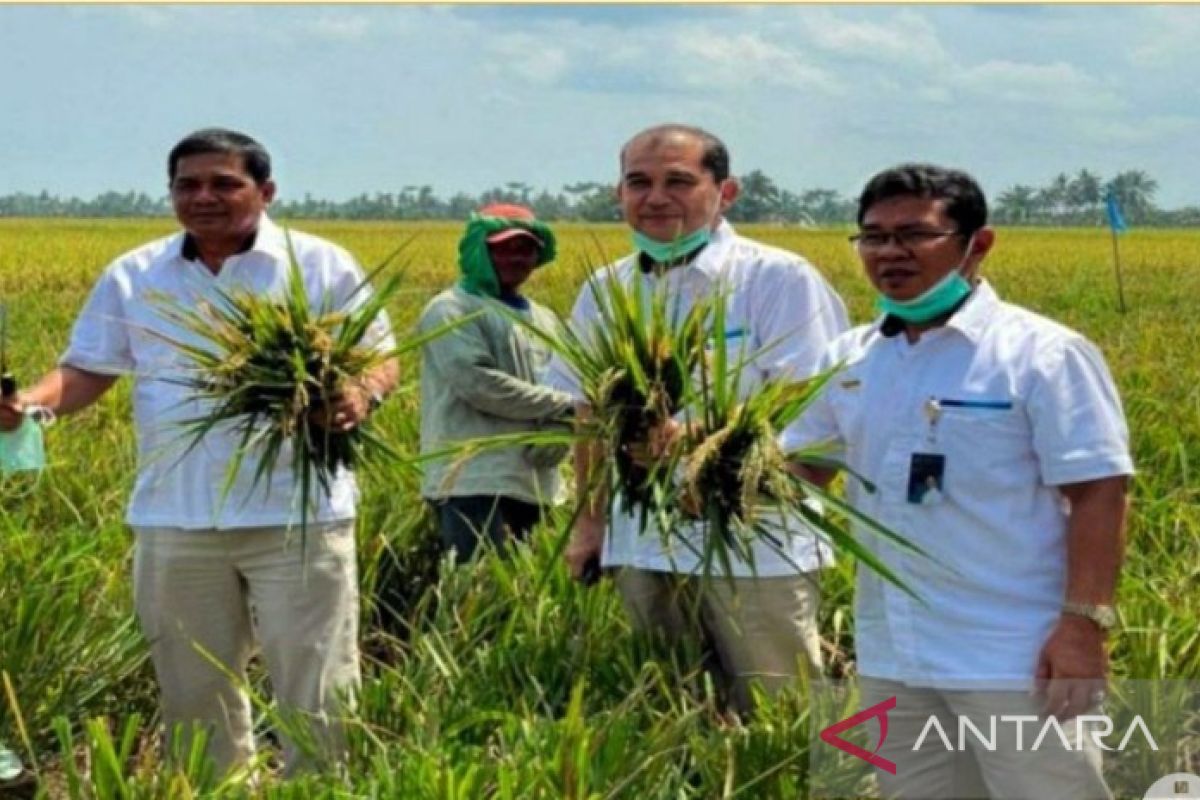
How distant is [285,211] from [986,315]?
1.52 metres

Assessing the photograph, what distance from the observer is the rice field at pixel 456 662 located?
285cm

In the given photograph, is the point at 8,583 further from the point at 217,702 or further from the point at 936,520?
the point at 936,520

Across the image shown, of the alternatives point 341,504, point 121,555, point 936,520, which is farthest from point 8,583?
point 936,520

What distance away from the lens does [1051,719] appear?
2.49 m

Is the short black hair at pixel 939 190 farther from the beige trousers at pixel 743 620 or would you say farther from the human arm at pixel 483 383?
the human arm at pixel 483 383

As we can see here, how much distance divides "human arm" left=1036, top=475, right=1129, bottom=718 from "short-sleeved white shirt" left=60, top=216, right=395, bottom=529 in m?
1.46

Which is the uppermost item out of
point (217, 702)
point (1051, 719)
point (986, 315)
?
point (986, 315)

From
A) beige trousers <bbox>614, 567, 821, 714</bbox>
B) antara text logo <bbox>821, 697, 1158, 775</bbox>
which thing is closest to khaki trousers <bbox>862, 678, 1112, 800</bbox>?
antara text logo <bbox>821, 697, 1158, 775</bbox>

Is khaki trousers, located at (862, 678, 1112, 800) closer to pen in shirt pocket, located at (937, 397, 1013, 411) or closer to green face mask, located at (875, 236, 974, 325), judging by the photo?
pen in shirt pocket, located at (937, 397, 1013, 411)

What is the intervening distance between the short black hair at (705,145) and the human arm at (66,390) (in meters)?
1.27

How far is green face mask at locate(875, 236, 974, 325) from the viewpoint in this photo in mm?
2590

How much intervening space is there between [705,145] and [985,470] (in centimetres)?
105

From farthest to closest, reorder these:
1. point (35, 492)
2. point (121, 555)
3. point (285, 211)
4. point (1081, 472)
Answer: point (35, 492) → point (121, 555) → point (285, 211) → point (1081, 472)

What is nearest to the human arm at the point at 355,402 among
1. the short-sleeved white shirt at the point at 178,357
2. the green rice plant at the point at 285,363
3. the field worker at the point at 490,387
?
the green rice plant at the point at 285,363
